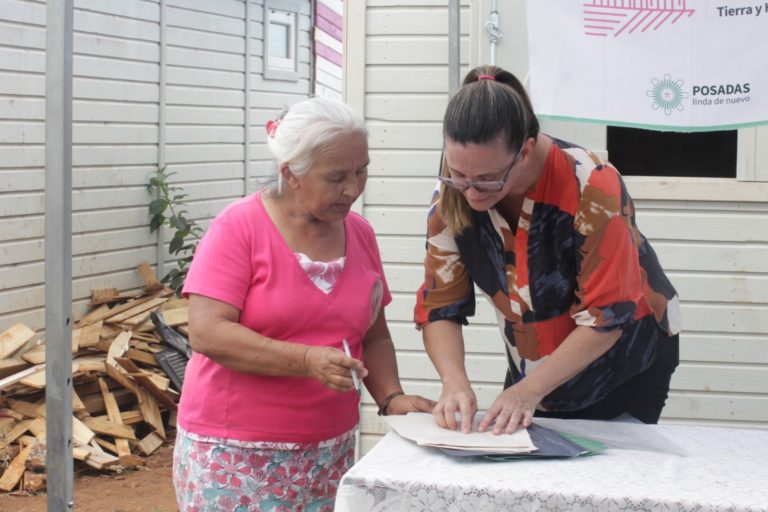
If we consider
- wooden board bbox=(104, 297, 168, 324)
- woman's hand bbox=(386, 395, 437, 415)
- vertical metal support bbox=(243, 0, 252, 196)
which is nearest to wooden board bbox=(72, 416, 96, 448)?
wooden board bbox=(104, 297, 168, 324)

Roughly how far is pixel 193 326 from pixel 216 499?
0.42m

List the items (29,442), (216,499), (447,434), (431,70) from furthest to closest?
(29,442) < (431,70) < (216,499) < (447,434)

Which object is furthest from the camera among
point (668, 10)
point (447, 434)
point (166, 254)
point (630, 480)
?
point (166, 254)

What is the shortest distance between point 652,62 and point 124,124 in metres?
6.66

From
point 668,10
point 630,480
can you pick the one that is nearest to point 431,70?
point 668,10

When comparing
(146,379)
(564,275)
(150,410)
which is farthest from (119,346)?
(564,275)

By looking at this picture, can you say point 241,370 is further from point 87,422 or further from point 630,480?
point 87,422

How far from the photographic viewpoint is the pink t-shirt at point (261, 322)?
101 inches

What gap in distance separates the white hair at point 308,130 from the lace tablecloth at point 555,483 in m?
0.71

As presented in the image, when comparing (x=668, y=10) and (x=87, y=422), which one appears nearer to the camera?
(x=668, y=10)

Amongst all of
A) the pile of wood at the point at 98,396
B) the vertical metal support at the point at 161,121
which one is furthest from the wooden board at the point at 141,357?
the vertical metal support at the point at 161,121

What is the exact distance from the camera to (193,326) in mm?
2555

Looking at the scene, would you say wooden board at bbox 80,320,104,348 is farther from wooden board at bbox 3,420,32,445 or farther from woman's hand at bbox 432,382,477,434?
woman's hand at bbox 432,382,477,434

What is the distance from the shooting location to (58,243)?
133 inches
